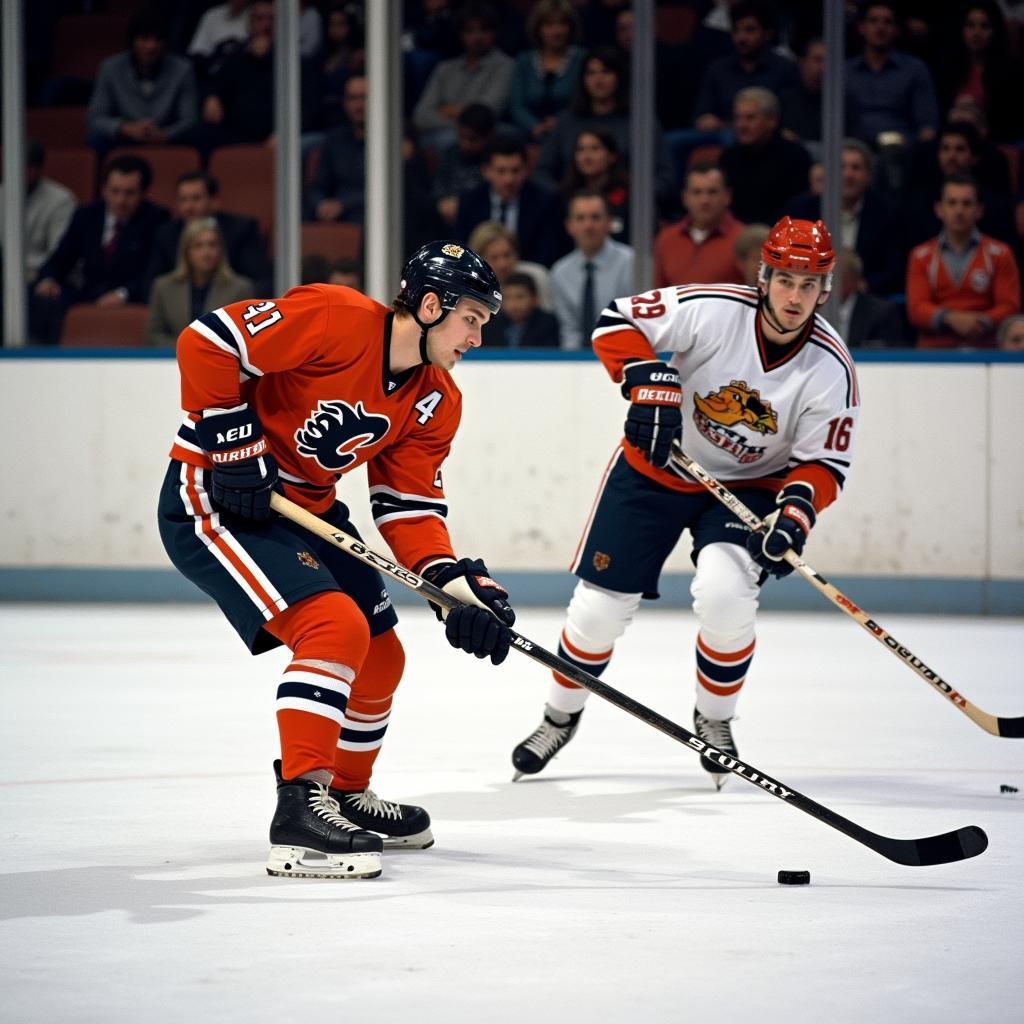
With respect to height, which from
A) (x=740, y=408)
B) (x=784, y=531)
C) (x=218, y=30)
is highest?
(x=218, y=30)

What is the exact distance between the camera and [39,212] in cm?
698

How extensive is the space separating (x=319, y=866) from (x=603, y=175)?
173 inches

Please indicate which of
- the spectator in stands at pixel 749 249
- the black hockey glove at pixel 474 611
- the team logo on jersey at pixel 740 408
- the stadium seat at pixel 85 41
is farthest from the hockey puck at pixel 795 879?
the stadium seat at pixel 85 41

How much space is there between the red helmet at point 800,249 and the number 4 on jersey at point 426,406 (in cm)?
92

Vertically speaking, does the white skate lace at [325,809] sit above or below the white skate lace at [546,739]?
above

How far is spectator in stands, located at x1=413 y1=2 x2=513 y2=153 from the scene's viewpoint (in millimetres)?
6969

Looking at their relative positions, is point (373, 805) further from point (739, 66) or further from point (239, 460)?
point (739, 66)

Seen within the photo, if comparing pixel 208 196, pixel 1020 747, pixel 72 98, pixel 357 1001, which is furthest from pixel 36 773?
pixel 72 98

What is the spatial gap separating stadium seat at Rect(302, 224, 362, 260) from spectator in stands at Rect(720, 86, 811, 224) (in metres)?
1.41

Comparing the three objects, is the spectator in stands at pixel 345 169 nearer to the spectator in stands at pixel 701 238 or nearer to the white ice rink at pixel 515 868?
the spectator in stands at pixel 701 238

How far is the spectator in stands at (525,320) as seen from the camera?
6.81m

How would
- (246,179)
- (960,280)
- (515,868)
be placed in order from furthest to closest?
(246,179) < (960,280) < (515,868)

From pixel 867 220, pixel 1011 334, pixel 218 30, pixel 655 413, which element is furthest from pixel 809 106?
pixel 655 413

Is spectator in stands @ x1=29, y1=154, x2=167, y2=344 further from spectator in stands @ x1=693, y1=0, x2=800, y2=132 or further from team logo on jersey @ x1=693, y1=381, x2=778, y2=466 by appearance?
team logo on jersey @ x1=693, y1=381, x2=778, y2=466
